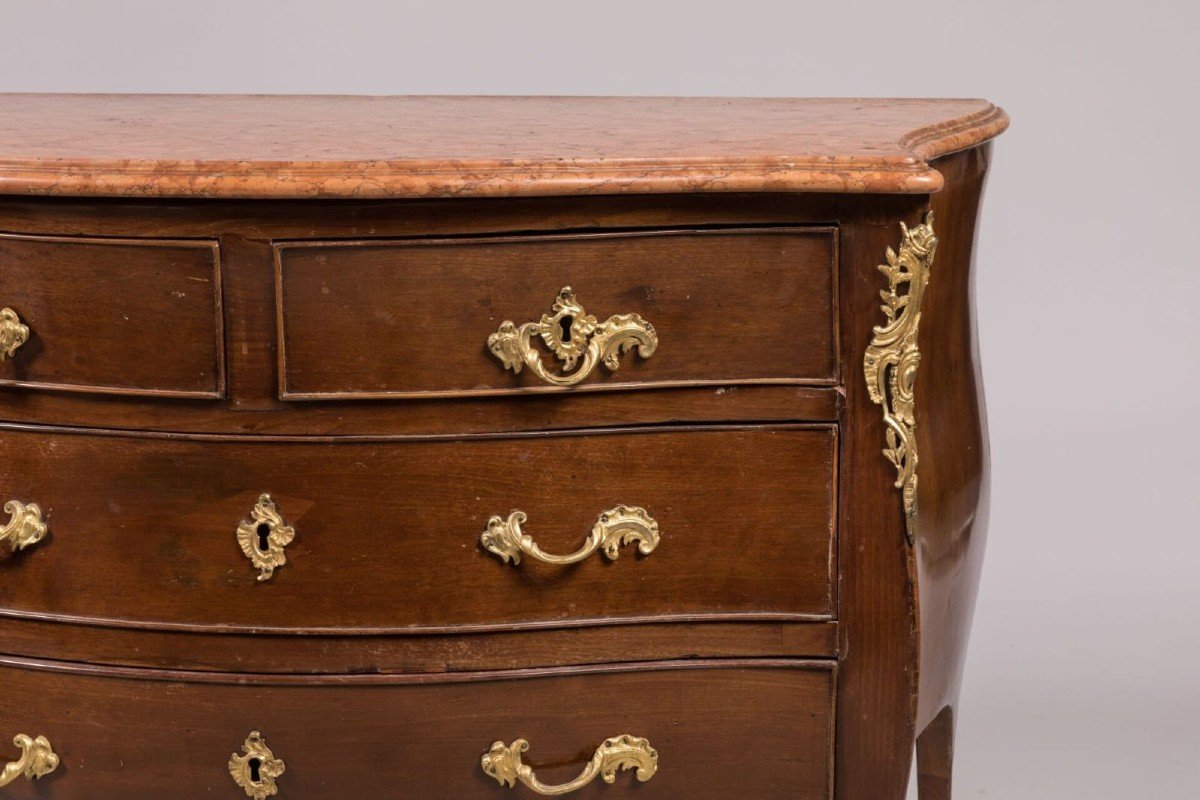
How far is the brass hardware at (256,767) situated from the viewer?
2084mm

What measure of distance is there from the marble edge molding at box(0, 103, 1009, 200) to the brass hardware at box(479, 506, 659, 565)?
364 millimetres

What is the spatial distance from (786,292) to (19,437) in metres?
0.86

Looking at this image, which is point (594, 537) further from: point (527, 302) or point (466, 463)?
point (527, 302)

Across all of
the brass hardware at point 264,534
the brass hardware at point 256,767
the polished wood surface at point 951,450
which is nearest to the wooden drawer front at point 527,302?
the brass hardware at point 264,534

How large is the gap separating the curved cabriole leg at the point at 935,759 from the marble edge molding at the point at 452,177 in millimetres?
978

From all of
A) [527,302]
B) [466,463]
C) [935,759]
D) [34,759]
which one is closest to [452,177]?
[527,302]

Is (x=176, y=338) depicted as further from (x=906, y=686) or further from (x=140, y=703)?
(x=906, y=686)

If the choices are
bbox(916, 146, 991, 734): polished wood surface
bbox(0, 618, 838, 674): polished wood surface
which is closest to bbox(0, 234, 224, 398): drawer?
bbox(0, 618, 838, 674): polished wood surface

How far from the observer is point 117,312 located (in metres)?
1.98

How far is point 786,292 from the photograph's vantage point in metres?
2.01

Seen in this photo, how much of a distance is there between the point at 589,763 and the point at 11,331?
796mm

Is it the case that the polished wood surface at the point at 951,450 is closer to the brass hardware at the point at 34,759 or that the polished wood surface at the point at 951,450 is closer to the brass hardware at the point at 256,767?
the brass hardware at the point at 256,767

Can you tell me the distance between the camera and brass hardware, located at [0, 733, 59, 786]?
2123 millimetres

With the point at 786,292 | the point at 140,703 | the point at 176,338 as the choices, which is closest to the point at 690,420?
the point at 786,292
